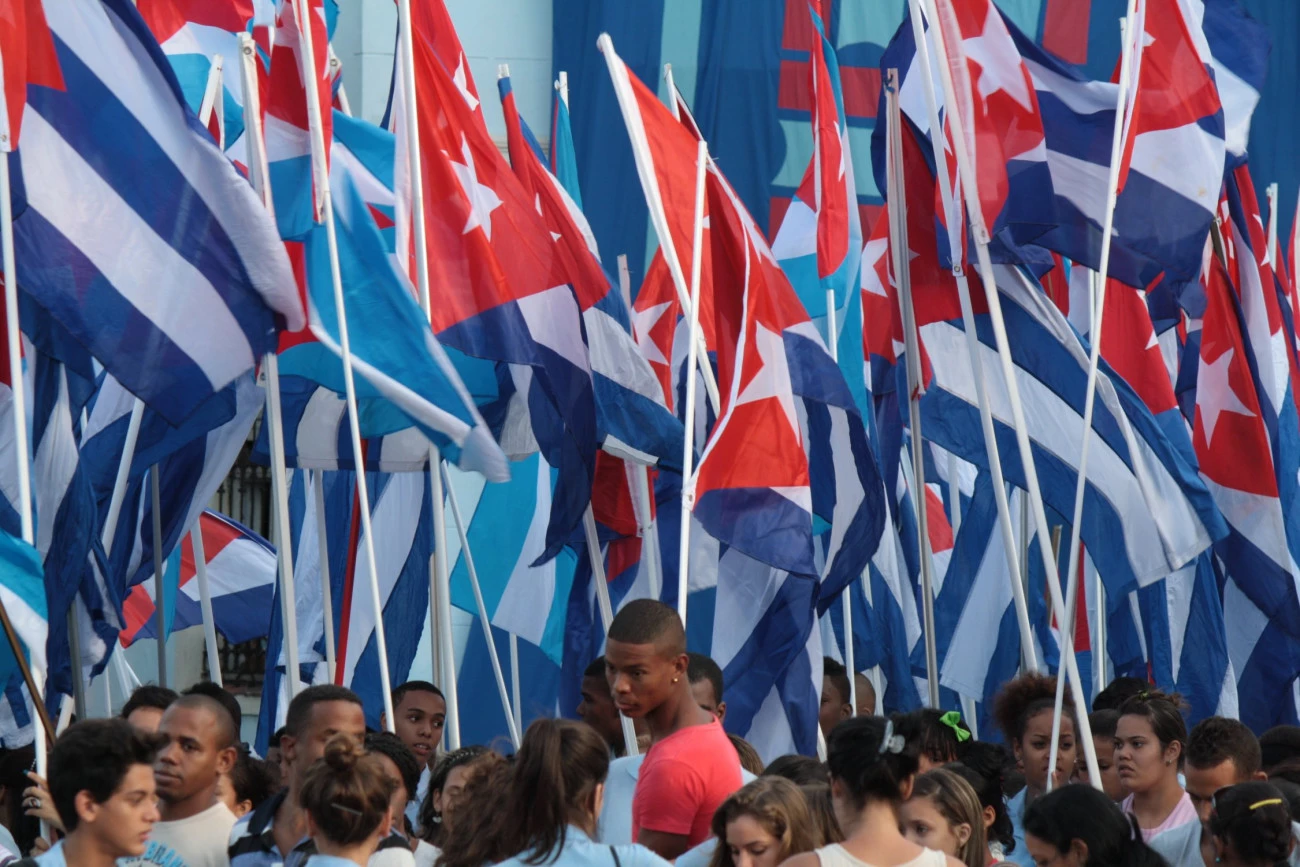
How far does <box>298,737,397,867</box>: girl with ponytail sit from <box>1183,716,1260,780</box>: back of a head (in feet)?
10.2

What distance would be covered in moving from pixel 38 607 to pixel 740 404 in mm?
3119

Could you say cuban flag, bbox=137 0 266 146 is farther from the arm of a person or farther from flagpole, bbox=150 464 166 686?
the arm of a person

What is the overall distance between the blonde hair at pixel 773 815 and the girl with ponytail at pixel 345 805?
793 mm

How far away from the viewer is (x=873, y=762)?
464cm

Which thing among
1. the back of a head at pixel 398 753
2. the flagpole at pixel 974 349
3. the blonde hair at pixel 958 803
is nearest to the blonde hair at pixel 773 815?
the blonde hair at pixel 958 803

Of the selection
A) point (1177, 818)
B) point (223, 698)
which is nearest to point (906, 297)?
point (1177, 818)

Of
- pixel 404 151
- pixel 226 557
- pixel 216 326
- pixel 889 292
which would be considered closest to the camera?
pixel 216 326

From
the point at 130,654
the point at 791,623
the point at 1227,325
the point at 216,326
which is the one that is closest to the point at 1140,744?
the point at 791,623

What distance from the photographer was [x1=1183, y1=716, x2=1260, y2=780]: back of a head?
6457mm

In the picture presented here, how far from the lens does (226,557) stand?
12102mm

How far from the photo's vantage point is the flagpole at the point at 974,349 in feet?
26.1

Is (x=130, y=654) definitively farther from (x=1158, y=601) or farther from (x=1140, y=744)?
(x=1140, y=744)

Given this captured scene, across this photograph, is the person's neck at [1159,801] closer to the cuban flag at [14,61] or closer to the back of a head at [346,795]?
the back of a head at [346,795]

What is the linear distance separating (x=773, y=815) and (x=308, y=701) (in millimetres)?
1665
